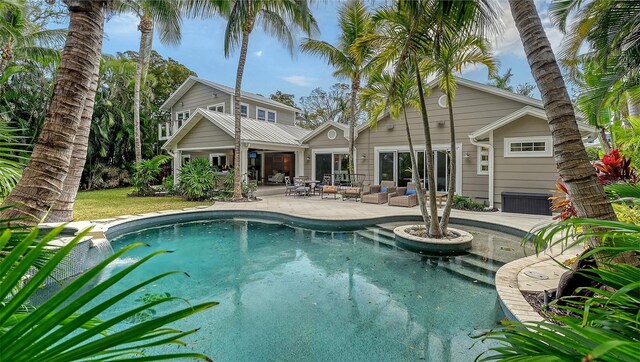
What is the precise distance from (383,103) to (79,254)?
773cm

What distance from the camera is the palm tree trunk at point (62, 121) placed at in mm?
2449

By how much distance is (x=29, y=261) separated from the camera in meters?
0.83

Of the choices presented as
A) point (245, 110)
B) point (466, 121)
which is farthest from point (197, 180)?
point (466, 121)

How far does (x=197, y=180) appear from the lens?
45.3 ft

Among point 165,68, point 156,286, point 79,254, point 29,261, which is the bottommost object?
point 156,286

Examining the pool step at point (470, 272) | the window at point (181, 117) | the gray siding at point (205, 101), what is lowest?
the pool step at point (470, 272)

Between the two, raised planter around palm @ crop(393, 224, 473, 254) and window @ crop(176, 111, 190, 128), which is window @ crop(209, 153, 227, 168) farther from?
raised planter around palm @ crop(393, 224, 473, 254)

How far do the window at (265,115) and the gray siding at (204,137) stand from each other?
18.2 ft

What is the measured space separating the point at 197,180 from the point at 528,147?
13.7m

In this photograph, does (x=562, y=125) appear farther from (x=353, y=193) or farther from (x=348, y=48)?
(x=348, y=48)

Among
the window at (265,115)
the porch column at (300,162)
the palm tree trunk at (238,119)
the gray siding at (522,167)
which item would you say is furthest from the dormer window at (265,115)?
the gray siding at (522,167)

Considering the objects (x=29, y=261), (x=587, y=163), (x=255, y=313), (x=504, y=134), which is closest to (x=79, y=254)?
(x=255, y=313)

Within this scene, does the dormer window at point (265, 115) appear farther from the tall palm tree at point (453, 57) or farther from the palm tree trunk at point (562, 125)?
the palm tree trunk at point (562, 125)

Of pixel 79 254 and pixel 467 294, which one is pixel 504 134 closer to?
pixel 467 294
